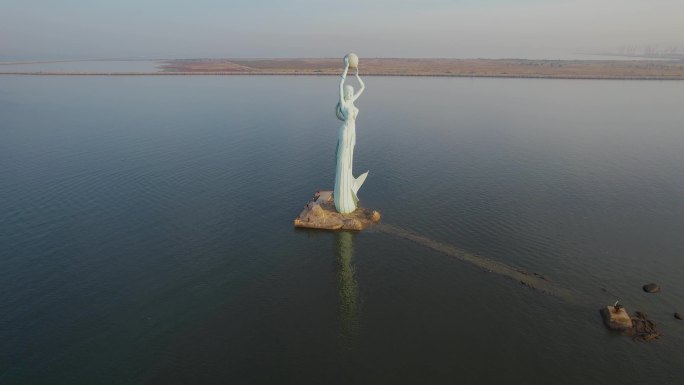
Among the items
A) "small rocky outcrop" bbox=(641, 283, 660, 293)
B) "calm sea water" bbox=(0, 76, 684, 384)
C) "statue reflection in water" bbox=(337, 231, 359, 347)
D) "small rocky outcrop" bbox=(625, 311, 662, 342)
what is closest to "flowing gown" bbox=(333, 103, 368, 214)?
"statue reflection in water" bbox=(337, 231, 359, 347)

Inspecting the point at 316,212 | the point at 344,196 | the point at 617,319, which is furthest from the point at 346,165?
the point at 617,319

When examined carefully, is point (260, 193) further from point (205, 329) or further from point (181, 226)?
point (205, 329)

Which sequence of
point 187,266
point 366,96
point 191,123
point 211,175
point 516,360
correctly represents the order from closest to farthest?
point 516,360 → point 187,266 → point 211,175 → point 191,123 → point 366,96

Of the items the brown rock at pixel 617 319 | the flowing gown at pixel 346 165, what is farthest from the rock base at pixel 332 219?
the brown rock at pixel 617 319

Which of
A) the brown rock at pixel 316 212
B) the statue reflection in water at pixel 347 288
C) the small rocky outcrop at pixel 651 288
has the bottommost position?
the statue reflection in water at pixel 347 288

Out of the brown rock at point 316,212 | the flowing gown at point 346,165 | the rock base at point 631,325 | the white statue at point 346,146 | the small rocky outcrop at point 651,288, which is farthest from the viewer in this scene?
the brown rock at point 316,212

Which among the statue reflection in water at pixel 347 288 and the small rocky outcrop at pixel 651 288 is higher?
the small rocky outcrop at pixel 651 288

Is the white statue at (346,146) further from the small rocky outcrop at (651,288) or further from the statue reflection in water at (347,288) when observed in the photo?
the small rocky outcrop at (651,288)

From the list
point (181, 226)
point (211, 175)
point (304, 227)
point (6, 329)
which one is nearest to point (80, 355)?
point (6, 329)
